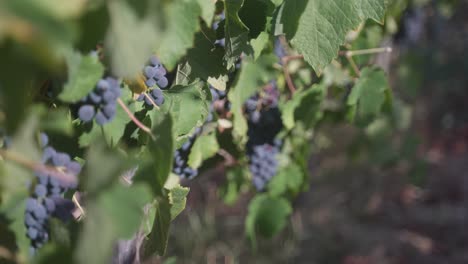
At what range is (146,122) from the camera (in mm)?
1113

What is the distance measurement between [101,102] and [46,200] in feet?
0.54

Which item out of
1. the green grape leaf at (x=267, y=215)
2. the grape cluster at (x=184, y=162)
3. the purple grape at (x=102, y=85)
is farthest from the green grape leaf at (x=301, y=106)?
the purple grape at (x=102, y=85)

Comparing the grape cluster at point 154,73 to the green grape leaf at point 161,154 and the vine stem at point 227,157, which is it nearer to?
the green grape leaf at point 161,154

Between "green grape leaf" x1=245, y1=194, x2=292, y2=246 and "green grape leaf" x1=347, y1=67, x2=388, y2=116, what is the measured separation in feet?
1.48

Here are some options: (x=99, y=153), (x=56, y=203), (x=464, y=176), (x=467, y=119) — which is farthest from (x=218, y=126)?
(x=467, y=119)

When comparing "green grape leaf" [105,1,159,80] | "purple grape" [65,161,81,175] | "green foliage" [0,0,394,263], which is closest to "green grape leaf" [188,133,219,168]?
"green foliage" [0,0,394,263]

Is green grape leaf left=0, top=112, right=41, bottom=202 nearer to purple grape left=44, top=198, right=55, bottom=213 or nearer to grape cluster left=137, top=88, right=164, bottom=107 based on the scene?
purple grape left=44, top=198, right=55, bottom=213

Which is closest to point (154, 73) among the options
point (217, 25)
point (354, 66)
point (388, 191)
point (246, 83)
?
point (217, 25)

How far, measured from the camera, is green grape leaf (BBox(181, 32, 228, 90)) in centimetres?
124

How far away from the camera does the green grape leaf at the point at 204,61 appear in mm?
1238

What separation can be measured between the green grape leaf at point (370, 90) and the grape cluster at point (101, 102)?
0.92 m

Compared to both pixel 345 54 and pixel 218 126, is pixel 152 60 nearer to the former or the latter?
pixel 218 126

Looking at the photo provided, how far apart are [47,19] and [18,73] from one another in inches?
4.1

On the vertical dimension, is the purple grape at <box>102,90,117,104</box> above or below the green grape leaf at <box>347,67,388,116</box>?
above
